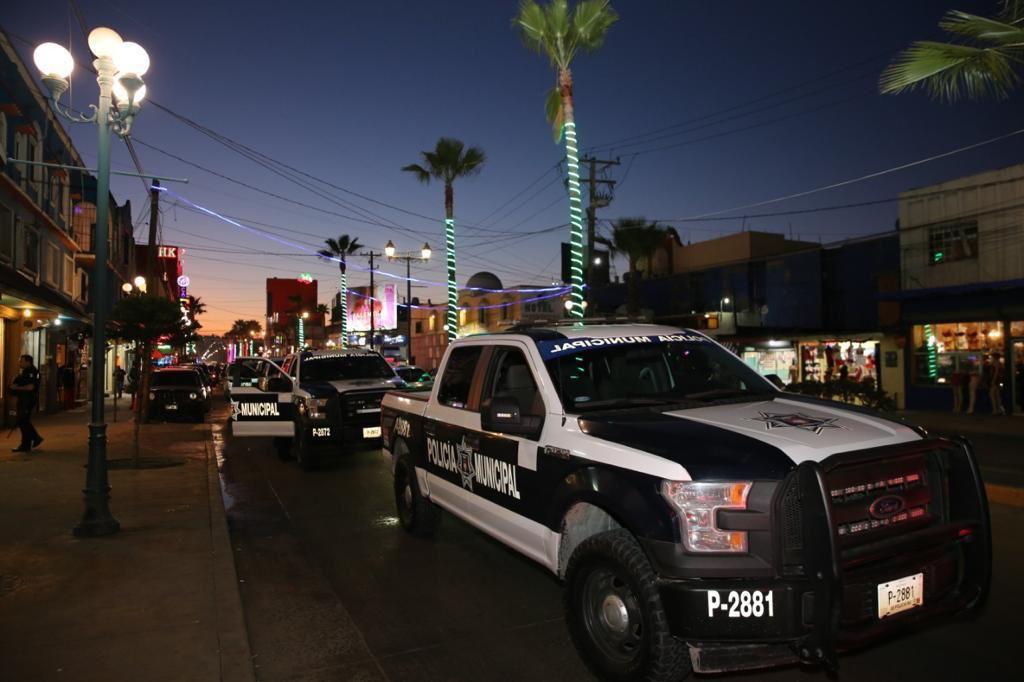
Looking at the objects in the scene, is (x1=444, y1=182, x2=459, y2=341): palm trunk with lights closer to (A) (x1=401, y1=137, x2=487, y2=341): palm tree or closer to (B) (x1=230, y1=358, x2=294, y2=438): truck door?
(A) (x1=401, y1=137, x2=487, y2=341): palm tree

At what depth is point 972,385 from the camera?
20.7 meters

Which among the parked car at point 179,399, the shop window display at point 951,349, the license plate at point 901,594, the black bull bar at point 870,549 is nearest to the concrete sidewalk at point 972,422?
the shop window display at point 951,349

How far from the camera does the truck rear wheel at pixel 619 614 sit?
3.43 meters

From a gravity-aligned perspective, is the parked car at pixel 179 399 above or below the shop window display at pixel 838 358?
below

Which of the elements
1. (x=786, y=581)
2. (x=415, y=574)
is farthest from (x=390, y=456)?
(x=786, y=581)

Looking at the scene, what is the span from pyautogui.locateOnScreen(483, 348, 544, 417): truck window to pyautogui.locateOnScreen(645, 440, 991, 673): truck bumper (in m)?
1.66

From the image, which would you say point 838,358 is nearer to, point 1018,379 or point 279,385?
point 1018,379

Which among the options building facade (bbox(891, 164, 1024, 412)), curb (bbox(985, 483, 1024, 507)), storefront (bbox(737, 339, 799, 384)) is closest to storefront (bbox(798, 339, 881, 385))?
storefront (bbox(737, 339, 799, 384))

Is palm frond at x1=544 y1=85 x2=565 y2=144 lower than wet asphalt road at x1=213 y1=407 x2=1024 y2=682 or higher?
higher

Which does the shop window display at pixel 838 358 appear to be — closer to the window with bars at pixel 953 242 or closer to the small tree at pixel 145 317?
the window with bars at pixel 953 242

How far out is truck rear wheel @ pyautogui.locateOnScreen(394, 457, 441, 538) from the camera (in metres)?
7.07

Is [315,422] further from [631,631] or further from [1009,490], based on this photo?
[1009,490]

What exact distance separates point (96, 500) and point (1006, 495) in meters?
10.7

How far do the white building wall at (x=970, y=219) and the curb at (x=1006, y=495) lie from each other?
1420 cm
